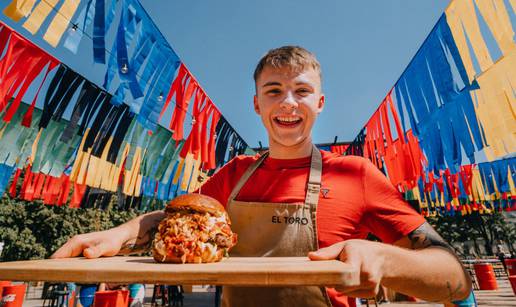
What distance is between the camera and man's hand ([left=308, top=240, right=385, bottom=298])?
90 centimetres

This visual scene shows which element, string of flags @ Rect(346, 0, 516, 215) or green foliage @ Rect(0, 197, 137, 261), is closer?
string of flags @ Rect(346, 0, 516, 215)

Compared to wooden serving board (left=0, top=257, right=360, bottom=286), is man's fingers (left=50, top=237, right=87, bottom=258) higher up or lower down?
higher up

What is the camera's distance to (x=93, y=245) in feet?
4.87

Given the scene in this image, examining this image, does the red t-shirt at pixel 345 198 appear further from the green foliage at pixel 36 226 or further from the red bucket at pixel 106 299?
the green foliage at pixel 36 226

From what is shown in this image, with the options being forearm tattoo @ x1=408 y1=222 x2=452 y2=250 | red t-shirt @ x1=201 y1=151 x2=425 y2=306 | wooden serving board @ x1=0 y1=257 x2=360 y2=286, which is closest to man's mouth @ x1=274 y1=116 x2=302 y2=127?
red t-shirt @ x1=201 y1=151 x2=425 y2=306

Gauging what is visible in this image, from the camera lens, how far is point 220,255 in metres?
1.54

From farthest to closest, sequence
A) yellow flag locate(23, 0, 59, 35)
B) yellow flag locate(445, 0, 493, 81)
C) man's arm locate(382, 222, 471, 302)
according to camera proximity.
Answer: yellow flag locate(445, 0, 493, 81) → yellow flag locate(23, 0, 59, 35) → man's arm locate(382, 222, 471, 302)

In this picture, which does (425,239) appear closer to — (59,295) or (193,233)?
(193,233)

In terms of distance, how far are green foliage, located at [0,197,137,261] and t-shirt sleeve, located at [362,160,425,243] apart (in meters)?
28.2

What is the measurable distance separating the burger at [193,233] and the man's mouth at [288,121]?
2.12 ft

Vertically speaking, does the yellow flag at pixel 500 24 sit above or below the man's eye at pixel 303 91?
above

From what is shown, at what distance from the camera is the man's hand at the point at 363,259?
0.90m

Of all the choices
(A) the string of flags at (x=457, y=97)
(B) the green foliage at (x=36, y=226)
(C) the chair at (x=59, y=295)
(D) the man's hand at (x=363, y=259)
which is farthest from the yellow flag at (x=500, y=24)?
(B) the green foliage at (x=36, y=226)

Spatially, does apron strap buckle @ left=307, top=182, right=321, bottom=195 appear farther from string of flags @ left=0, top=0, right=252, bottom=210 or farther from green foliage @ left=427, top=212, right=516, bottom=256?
green foliage @ left=427, top=212, right=516, bottom=256
